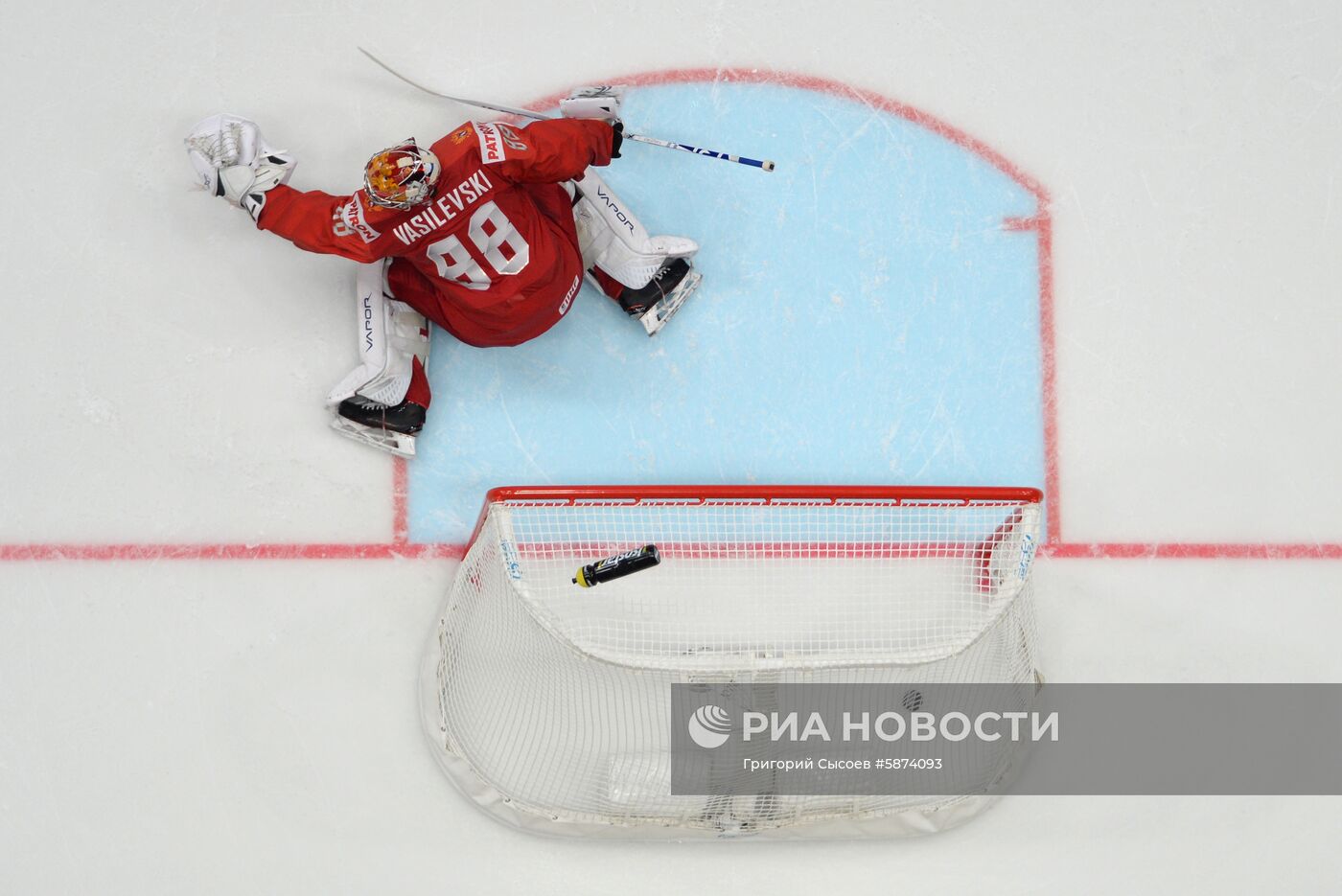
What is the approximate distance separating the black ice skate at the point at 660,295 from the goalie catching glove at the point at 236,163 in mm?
1184

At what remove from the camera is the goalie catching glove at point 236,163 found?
379 centimetres

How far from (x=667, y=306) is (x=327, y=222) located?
3.72 ft

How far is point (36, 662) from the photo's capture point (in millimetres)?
4066

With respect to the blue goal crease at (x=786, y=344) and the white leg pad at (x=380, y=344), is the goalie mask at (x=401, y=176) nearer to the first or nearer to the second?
the white leg pad at (x=380, y=344)

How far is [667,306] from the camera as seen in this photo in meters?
4.05

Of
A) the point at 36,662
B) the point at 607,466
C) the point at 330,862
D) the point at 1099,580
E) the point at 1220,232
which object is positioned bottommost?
the point at 330,862

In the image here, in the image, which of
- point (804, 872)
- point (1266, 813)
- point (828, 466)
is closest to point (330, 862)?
point (804, 872)

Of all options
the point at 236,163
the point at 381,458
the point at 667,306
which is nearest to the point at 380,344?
the point at 381,458

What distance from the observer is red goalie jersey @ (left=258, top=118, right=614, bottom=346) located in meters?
3.53

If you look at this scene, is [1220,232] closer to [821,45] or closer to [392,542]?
[821,45]

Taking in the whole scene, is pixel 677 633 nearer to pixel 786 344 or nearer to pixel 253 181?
pixel 786 344

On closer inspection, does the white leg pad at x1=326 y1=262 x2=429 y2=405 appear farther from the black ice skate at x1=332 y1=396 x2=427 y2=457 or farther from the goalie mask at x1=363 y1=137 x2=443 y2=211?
the goalie mask at x1=363 y1=137 x2=443 y2=211

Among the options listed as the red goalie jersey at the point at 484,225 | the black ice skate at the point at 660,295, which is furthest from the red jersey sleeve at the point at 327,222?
the black ice skate at the point at 660,295

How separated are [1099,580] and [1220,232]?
4.37 feet
